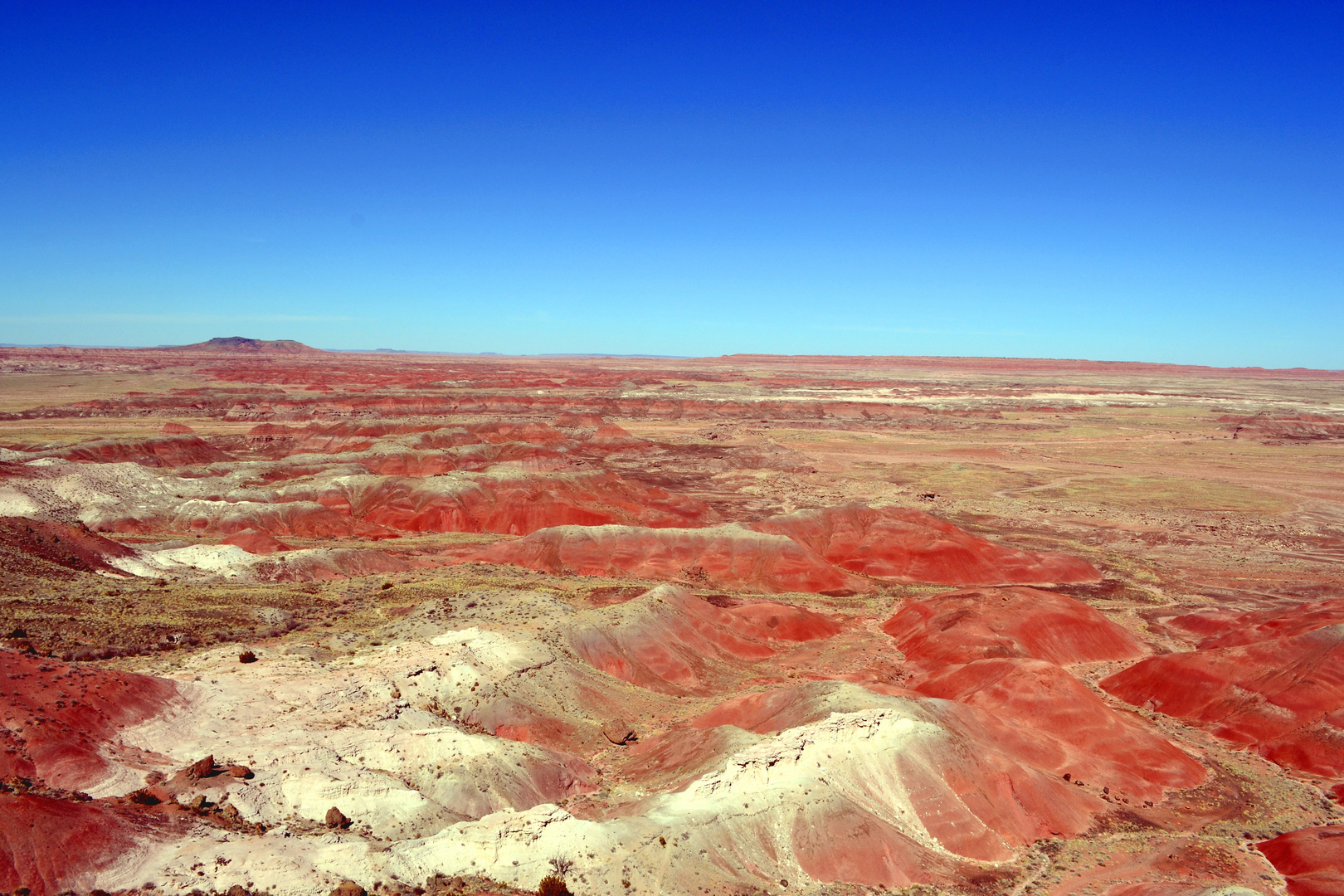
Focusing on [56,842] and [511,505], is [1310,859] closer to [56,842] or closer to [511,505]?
[56,842]

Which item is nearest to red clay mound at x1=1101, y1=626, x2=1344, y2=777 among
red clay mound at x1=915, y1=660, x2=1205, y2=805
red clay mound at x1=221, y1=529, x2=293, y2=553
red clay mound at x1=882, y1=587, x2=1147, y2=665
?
red clay mound at x1=882, y1=587, x2=1147, y2=665

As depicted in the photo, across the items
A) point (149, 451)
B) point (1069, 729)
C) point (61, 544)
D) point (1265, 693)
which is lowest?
point (1069, 729)

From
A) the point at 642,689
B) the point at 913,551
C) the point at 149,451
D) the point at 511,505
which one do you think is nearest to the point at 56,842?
the point at 642,689

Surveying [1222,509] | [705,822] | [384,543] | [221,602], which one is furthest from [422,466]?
[1222,509]

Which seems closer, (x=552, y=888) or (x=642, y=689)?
(x=552, y=888)

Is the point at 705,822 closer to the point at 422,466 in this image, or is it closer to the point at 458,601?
the point at 458,601

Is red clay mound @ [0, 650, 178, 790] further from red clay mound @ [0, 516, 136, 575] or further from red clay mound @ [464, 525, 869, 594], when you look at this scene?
red clay mound @ [464, 525, 869, 594]

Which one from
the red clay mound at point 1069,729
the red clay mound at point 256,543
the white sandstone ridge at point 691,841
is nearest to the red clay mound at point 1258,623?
the red clay mound at point 1069,729
